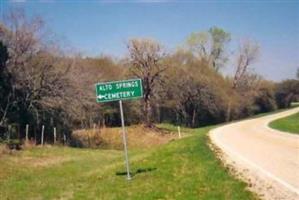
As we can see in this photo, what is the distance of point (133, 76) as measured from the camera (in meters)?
67.7

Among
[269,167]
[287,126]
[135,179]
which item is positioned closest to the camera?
[269,167]

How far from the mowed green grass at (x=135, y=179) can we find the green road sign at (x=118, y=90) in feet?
9.54

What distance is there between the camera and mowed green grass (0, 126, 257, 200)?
14.9 meters

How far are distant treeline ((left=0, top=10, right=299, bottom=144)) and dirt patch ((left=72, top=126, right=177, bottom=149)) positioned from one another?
171cm

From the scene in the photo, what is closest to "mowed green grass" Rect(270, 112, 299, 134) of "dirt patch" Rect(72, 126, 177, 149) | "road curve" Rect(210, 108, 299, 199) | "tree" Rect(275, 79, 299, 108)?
"dirt patch" Rect(72, 126, 177, 149)

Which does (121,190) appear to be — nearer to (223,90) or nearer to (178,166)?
(178,166)

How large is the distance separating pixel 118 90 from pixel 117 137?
3507cm

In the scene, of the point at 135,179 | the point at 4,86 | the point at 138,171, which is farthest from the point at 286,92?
the point at 135,179

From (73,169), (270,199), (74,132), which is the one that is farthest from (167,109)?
(270,199)

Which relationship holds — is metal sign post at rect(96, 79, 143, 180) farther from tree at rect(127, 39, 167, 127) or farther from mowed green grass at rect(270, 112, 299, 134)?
tree at rect(127, 39, 167, 127)

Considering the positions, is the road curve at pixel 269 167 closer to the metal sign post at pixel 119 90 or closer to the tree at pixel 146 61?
the metal sign post at pixel 119 90

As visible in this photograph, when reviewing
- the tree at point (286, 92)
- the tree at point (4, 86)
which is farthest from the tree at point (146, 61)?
the tree at point (286, 92)

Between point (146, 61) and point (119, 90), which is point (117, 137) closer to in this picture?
point (146, 61)

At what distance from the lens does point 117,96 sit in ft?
63.4
